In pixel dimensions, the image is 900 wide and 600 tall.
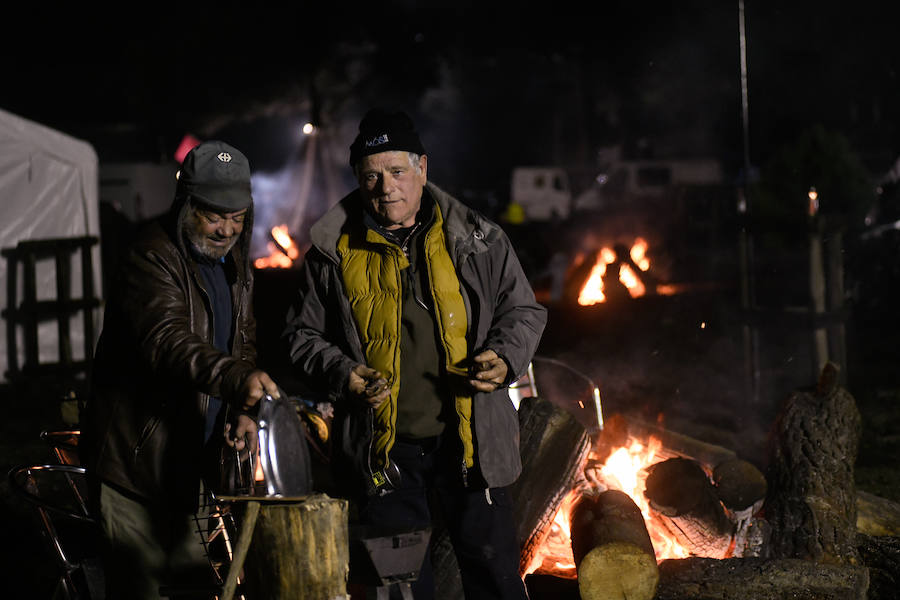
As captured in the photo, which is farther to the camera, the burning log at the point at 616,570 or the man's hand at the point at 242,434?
the burning log at the point at 616,570

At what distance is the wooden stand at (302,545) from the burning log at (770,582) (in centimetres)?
216

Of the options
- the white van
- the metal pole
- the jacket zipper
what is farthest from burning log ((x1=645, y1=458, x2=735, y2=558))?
the white van

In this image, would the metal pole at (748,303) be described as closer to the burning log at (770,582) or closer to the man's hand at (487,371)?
the burning log at (770,582)

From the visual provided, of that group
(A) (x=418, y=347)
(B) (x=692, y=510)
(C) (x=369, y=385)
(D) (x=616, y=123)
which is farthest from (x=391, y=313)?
(D) (x=616, y=123)

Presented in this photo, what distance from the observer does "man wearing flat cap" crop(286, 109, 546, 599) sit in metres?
3.22

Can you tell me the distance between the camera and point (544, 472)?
15.0 ft

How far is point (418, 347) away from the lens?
3.26 m

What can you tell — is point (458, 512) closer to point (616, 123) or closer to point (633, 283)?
point (633, 283)

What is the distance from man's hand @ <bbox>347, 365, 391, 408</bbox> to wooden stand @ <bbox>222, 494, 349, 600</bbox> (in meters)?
0.54

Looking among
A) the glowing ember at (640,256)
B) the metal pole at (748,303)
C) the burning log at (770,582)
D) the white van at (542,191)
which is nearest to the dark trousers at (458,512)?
the burning log at (770,582)

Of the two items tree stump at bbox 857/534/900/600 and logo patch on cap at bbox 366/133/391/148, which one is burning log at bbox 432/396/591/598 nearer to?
tree stump at bbox 857/534/900/600

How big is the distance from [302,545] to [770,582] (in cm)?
270

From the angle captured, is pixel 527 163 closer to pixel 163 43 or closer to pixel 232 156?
pixel 163 43

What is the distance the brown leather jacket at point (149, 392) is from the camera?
9.26 feet
